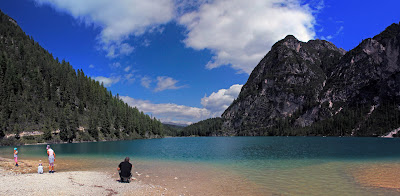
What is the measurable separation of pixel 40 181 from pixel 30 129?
12469 centimetres

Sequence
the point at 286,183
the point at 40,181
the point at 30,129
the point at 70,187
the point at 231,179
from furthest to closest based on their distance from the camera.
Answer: the point at 30,129 < the point at 231,179 < the point at 286,183 < the point at 40,181 < the point at 70,187

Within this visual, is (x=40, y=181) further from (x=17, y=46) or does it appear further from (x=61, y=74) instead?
(x=17, y=46)

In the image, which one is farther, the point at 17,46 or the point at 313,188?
the point at 17,46

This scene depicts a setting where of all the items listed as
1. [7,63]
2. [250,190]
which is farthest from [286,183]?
[7,63]

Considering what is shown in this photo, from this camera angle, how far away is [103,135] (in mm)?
171125

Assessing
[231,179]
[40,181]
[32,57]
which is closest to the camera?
[40,181]

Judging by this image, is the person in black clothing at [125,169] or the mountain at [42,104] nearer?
the person in black clothing at [125,169]

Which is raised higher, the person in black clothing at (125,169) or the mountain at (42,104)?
the mountain at (42,104)

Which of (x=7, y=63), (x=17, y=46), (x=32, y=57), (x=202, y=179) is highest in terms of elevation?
(x=17, y=46)

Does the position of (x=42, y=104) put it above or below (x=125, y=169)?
above

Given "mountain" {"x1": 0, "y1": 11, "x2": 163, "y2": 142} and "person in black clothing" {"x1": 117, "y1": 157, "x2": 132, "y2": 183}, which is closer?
"person in black clothing" {"x1": 117, "y1": 157, "x2": 132, "y2": 183}

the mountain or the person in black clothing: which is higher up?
the mountain

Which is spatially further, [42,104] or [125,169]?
[42,104]

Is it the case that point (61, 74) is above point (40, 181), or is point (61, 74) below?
above
